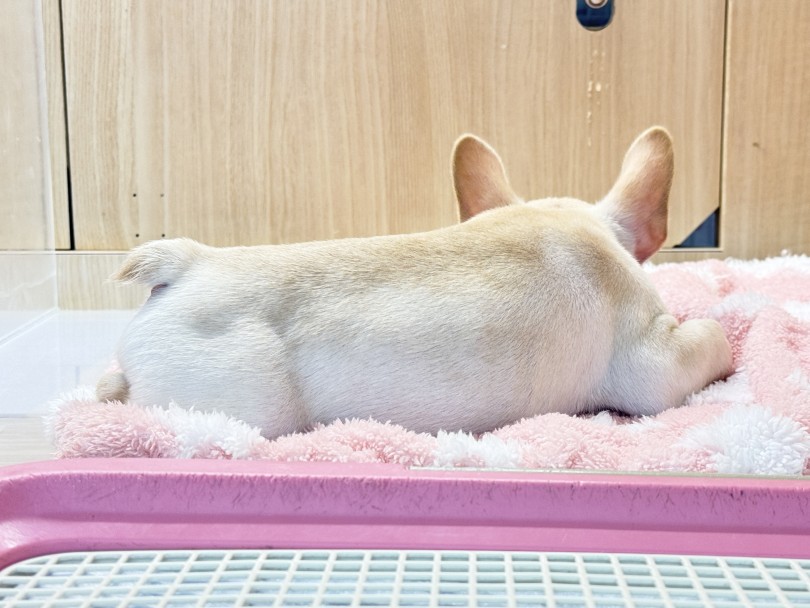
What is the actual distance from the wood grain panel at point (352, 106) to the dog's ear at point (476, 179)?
0.66 m

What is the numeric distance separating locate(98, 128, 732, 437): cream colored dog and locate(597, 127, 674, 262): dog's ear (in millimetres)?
111

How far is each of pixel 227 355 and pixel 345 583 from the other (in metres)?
0.33

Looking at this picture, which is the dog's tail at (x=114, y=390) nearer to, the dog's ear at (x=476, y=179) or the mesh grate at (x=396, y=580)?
the mesh grate at (x=396, y=580)

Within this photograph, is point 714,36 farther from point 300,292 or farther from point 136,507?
point 136,507

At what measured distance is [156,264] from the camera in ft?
3.00

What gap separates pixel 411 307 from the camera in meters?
0.92

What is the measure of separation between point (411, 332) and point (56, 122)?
1232mm

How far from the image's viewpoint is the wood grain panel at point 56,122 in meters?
1.78

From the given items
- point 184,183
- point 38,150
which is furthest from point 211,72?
point 38,150

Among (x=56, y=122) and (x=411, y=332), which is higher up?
(x=56, y=122)

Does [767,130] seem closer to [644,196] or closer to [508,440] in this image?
[644,196]

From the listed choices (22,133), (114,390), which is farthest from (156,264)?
(22,133)

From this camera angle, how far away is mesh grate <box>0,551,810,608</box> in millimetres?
570

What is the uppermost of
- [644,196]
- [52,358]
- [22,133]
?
[22,133]
